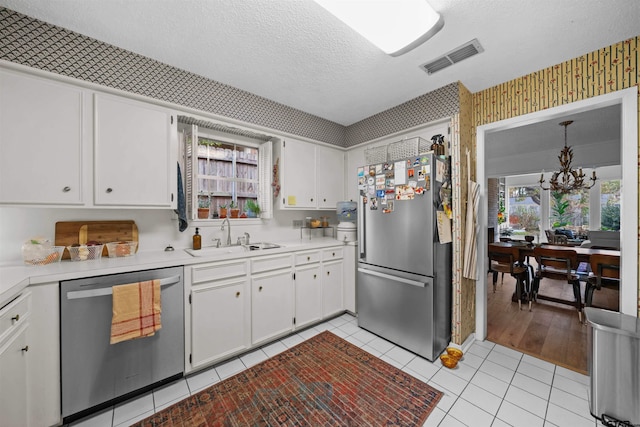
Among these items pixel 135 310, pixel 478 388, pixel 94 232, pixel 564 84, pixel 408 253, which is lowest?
pixel 478 388

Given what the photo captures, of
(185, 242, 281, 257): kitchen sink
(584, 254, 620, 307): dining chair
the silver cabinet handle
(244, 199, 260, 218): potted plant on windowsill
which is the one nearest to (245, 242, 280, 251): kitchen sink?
(185, 242, 281, 257): kitchen sink

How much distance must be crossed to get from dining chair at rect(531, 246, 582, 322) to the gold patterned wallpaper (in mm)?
1862

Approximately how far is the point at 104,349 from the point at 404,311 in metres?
2.39

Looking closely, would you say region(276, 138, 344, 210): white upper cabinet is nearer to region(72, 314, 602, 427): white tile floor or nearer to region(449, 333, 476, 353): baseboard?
region(72, 314, 602, 427): white tile floor

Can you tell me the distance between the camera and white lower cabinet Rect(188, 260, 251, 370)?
6.64 feet

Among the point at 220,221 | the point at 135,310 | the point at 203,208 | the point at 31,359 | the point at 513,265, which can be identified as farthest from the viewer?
the point at 513,265

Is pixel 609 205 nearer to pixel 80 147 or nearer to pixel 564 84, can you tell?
A: pixel 564 84

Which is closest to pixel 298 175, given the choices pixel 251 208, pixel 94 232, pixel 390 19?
pixel 251 208

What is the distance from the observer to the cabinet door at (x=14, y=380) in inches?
48.3

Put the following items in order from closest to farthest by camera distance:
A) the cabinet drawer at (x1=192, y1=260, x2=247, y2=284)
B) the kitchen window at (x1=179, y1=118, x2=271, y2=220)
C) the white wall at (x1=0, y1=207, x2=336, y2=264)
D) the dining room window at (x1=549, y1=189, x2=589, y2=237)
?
1. the white wall at (x1=0, y1=207, x2=336, y2=264)
2. the cabinet drawer at (x1=192, y1=260, x2=247, y2=284)
3. the kitchen window at (x1=179, y1=118, x2=271, y2=220)
4. the dining room window at (x1=549, y1=189, x2=589, y2=237)

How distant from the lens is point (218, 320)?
213 cm

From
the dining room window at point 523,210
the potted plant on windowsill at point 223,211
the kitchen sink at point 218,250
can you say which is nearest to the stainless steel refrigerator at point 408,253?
the kitchen sink at point 218,250

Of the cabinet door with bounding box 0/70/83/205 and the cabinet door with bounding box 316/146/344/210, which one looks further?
the cabinet door with bounding box 316/146/344/210

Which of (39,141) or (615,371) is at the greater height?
(39,141)
